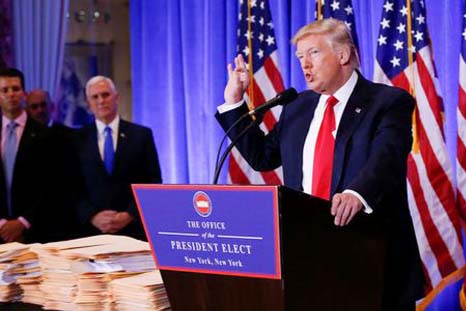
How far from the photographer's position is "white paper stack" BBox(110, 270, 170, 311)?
195cm

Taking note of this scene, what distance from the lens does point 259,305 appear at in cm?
171

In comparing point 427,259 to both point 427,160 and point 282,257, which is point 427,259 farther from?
point 282,257

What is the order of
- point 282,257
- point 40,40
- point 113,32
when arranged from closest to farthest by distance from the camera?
point 282,257, point 40,40, point 113,32

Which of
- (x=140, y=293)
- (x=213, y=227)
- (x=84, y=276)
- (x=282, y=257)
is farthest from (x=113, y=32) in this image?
(x=282, y=257)

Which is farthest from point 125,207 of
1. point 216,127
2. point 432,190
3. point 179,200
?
point 179,200

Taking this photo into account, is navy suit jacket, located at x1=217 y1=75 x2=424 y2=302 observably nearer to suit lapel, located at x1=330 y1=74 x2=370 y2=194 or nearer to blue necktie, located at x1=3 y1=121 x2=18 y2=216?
suit lapel, located at x1=330 y1=74 x2=370 y2=194

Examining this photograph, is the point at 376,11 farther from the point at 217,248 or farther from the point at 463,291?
the point at 217,248

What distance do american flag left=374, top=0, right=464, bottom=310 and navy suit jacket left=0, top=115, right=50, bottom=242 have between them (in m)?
1.88

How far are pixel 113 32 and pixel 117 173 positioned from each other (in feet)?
7.58

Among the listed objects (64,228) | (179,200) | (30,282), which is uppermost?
(179,200)

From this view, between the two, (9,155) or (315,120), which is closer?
(315,120)

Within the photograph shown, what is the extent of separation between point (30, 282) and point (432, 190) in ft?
8.29

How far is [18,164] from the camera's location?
14.2ft

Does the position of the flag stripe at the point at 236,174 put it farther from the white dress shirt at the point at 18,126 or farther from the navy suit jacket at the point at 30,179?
the white dress shirt at the point at 18,126
